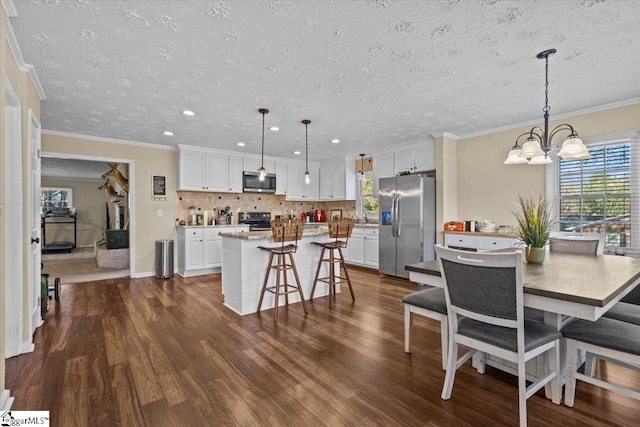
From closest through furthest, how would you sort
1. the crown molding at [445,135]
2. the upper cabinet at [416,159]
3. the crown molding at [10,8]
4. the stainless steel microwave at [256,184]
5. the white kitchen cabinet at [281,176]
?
the crown molding at [10,8]
the crown molding at [445,135]
the upper cabinet at [416,159]
the stainless steel microwave at [256,184]
the white kitchen cabinet at [281,176]

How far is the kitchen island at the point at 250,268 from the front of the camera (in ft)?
11.7

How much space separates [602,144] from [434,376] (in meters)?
3.57

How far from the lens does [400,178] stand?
17.4ft

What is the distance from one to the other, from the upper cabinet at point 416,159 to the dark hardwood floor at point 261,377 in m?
2.77

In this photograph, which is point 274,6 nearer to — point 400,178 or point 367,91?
point 367,91

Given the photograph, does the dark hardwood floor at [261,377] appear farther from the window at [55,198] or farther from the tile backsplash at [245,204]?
the window at [55,198]

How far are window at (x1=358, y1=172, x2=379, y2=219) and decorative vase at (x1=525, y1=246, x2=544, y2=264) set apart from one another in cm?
447

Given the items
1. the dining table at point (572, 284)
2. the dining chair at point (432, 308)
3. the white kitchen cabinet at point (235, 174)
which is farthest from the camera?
the white kitchen cabinet at point (235, 174)

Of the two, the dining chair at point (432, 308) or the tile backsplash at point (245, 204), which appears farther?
the tile backsplash at point (245, 204)

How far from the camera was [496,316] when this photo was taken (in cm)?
169

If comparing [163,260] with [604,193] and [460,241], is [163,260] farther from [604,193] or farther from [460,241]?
[604,193]

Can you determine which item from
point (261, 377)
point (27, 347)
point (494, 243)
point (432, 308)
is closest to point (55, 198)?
point (27, 347)

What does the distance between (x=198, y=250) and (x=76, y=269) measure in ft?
9.42

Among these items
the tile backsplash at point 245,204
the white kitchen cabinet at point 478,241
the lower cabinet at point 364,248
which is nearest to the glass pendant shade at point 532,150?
the white kitchen cabinet at point 478,241
